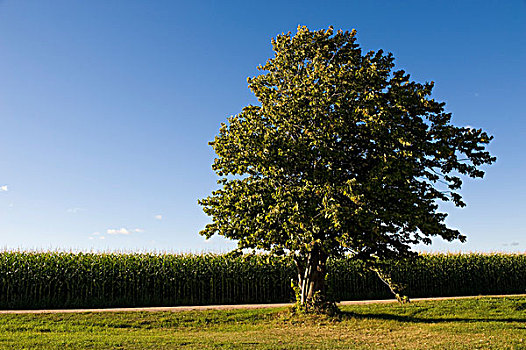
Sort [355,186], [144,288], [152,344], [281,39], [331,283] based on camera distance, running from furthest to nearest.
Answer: [331,283] → [144,288] → [281,39] → [355,186] → [152,344]

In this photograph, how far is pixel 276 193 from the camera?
1405 cm

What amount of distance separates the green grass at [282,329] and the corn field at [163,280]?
4.04m

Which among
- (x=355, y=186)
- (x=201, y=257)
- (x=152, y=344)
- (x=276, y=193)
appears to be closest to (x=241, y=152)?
(x=276, y=193)

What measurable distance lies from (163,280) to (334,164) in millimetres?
11678

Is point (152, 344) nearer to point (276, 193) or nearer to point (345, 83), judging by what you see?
point (276, 193)

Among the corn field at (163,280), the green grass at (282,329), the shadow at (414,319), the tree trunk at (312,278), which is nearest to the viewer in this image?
the green grass at (282,329)

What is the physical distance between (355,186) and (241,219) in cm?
366

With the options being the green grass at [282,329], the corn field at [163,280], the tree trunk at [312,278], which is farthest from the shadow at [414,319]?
the corn field at [163,280]

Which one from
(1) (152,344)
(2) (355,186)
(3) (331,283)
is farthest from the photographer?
(3) (331,283)

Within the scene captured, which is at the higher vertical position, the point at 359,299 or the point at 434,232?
the point at 434,232

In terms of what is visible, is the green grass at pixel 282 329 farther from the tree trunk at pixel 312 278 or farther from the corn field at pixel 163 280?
the corn field at pixel 163 280

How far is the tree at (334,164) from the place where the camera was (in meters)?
13.7

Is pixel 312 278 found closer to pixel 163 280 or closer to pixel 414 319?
pixel 414 319

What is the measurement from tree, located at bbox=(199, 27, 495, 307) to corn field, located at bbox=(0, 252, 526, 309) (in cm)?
526
